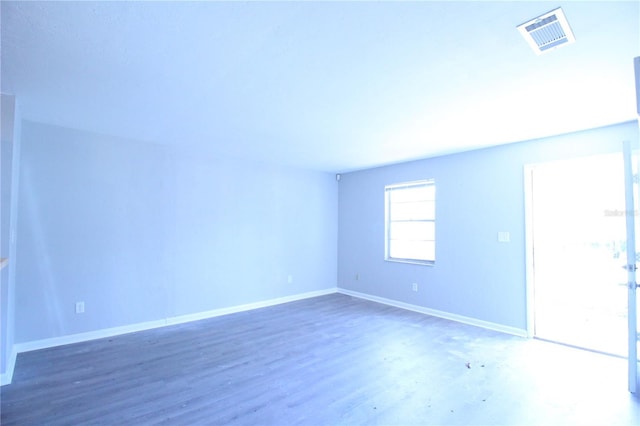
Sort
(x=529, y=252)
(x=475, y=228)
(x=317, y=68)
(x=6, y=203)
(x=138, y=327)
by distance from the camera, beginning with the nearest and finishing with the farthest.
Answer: (x=317, y=68), (x=6, y=203), (x=529, y=252), (x=138, y=327), (x=475, y=228)

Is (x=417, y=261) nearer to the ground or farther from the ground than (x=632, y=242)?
nearer to the ground

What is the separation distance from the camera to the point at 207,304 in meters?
4.62

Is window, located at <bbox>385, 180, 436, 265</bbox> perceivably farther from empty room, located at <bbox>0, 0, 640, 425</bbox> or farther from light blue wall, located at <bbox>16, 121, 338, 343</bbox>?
light blue wall, located at <bbox>16, 121, 338, 343</bbox>

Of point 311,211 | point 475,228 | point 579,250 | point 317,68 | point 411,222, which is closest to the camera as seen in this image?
point 317,68

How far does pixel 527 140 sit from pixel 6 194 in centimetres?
548

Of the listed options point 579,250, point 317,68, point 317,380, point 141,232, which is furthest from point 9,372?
point 579,250

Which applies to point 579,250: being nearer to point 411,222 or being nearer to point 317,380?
point 411,222

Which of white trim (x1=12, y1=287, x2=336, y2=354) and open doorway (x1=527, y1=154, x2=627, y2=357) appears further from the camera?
open doorway (x1=527, y1=154, x2=627, y2=357)

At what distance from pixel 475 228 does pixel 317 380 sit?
3.05 meters

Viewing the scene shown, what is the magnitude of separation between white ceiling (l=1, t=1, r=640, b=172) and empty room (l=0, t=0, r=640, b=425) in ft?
0.07

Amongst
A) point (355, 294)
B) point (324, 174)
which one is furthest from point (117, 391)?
point (324, 174)

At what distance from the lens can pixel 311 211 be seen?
6.05 m

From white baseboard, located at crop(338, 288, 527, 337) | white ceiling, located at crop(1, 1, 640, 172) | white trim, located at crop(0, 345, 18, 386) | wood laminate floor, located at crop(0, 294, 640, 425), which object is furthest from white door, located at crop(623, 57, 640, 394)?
white trim, located at crop(0, 345, 18, 386)

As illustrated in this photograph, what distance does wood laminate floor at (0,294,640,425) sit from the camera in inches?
87.4
